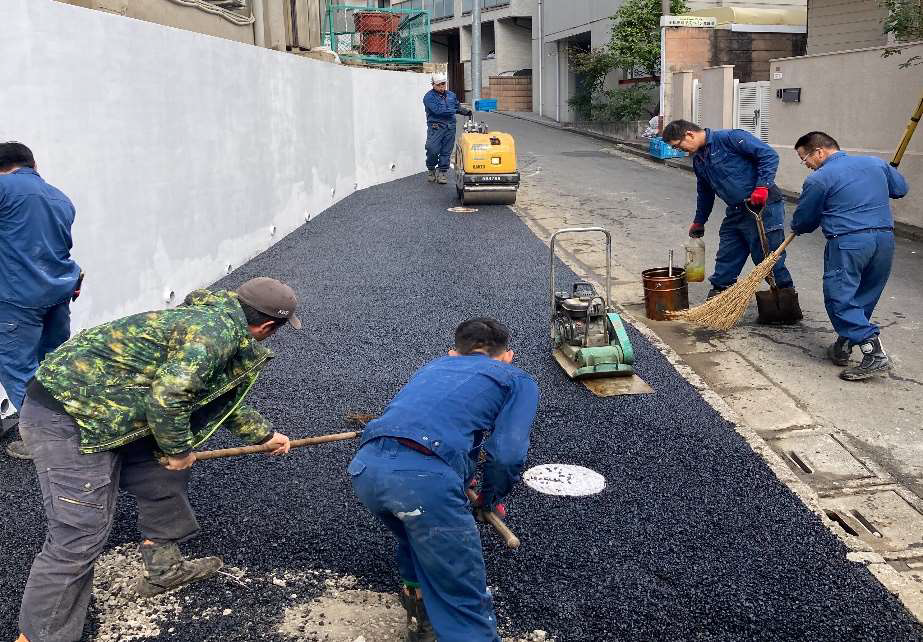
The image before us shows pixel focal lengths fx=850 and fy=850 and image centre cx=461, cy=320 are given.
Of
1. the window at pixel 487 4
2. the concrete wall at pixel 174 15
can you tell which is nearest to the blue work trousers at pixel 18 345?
the concrete wall at pixel 174 15

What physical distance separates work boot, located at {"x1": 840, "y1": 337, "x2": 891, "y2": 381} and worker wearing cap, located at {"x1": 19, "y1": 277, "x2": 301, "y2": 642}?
4.76 m

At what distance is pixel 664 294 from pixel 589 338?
1.71 m

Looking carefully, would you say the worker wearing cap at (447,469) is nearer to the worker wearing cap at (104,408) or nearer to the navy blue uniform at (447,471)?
the navy blue uniform at (447,471)

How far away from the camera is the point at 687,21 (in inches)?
867

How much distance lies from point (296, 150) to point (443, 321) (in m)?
5.72

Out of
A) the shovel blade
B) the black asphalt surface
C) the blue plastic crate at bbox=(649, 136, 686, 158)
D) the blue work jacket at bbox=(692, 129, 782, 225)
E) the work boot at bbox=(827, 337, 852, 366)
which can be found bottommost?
the black asphalt surface

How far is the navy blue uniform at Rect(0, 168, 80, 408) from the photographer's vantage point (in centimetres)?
505

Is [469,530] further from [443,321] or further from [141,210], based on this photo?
[141,210]

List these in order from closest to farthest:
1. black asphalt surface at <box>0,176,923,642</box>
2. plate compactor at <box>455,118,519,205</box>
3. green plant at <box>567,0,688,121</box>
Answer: black asphalt surface at <box>0,176,923,642</box>, plate compactor at <box>455,118,519,205</box>, green plant at <box>567,0,688,121</box>

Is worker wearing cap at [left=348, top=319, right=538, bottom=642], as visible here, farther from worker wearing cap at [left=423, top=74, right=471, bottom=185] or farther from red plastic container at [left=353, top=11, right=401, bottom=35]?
red plastic container at [left=353, top=11, right=401, bottom=35]

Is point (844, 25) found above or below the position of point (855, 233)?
A: above

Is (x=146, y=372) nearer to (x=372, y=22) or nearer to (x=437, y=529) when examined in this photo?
(x=437, y=529)

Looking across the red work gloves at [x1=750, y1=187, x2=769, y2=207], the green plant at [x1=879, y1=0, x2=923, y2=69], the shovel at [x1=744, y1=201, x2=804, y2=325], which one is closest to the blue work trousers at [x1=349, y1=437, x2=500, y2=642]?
the red work gloves at [x1=750, y1=187, x2=769, y2=207]

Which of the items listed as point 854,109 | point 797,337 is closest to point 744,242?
point 797,337
